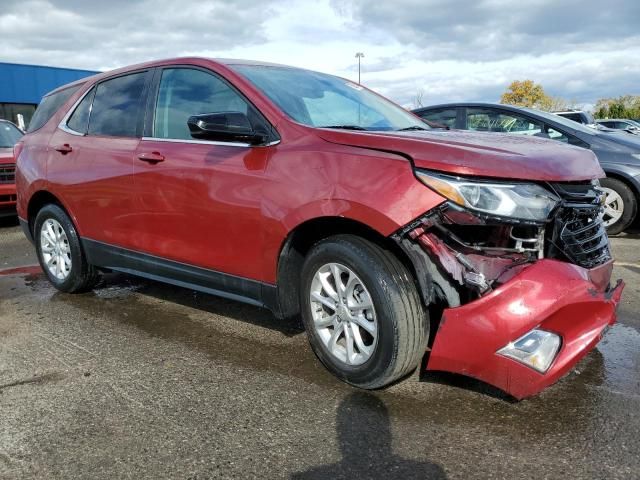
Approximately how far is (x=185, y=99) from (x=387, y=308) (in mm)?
2033

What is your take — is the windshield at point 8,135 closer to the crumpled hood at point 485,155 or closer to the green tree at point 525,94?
the crumpled hood at point 485,155

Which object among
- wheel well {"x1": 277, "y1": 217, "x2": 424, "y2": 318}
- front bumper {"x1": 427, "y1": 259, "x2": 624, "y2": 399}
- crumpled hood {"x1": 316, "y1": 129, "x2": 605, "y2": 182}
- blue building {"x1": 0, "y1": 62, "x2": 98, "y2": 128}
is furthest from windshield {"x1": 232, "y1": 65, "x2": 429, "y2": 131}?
blue building {"x1": 0, "y1": 62, "x2": 98, "y2": 128}

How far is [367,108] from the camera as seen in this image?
379 cm

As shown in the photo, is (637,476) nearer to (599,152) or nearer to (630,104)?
(599,152)

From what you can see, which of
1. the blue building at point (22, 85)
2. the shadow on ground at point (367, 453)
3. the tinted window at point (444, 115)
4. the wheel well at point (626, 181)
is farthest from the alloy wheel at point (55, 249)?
the blue building at point (22, 85)

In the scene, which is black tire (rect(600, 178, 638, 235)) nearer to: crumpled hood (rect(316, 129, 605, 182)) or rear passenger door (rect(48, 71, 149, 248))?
crumpled hood (rect(316, 129, 605, 182))

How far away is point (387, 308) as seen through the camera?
2.61m

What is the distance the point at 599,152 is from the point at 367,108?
13.4 feet

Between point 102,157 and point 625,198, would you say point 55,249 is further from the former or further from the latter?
point 625,198

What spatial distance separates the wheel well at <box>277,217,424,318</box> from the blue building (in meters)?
29.6

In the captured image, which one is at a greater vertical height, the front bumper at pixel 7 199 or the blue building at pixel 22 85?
the blue building at pixel 22 85

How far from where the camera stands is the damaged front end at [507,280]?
7.78 ft

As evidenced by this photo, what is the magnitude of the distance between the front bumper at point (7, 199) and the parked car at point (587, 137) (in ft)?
19.4

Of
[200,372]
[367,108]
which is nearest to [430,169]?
[367,108]
